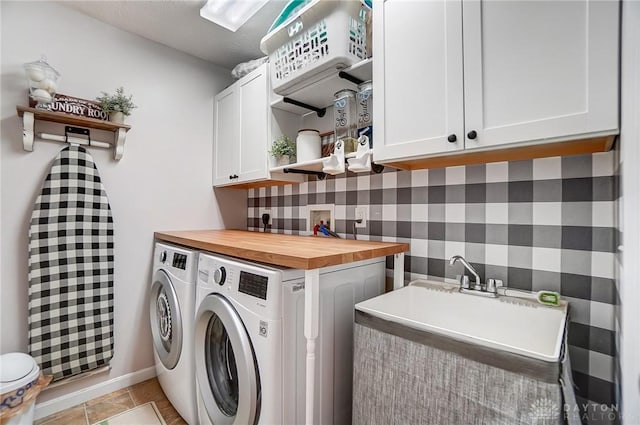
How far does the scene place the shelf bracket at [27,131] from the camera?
1576 mm

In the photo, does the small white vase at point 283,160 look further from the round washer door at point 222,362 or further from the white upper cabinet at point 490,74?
the round washer door at point 222,362

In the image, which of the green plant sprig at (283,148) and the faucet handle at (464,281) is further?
the green plant sprig at (283,148)

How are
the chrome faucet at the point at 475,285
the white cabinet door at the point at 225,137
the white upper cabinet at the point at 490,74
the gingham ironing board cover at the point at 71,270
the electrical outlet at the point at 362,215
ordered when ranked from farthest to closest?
the white cabinet door at the point at 225,137 < the electrical outlet at the point at 362,215 < the gingham ironing board cover at the point at 71,270 < the chrome faucet at the point at 475,285 < the white upper cabinet at the point at 490,74

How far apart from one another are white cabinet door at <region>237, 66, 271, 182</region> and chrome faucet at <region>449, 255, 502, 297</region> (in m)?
1.26

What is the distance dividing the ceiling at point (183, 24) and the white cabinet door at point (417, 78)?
34.8 inches

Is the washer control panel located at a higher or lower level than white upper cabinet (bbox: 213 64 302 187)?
lower

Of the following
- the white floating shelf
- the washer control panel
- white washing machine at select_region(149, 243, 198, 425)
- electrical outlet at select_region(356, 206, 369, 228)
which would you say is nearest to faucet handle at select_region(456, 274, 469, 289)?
electrical outlet at select_region(356, 206, 369, 228)

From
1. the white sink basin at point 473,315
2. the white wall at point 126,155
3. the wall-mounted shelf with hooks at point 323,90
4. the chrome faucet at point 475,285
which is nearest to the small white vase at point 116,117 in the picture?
the white wall at point 126,155

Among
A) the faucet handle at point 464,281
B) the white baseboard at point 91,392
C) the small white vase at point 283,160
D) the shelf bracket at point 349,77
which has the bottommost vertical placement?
the white baseboard at point 91,392

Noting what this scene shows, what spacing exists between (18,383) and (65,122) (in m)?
1.44

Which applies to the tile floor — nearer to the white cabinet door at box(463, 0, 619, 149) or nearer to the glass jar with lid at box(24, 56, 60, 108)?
the glass jar with lid at box(24, 56, 60, 108)

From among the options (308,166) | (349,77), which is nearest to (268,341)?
(308,166)

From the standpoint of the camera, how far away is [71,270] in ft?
5.62

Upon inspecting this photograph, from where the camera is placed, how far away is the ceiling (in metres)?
1.73
